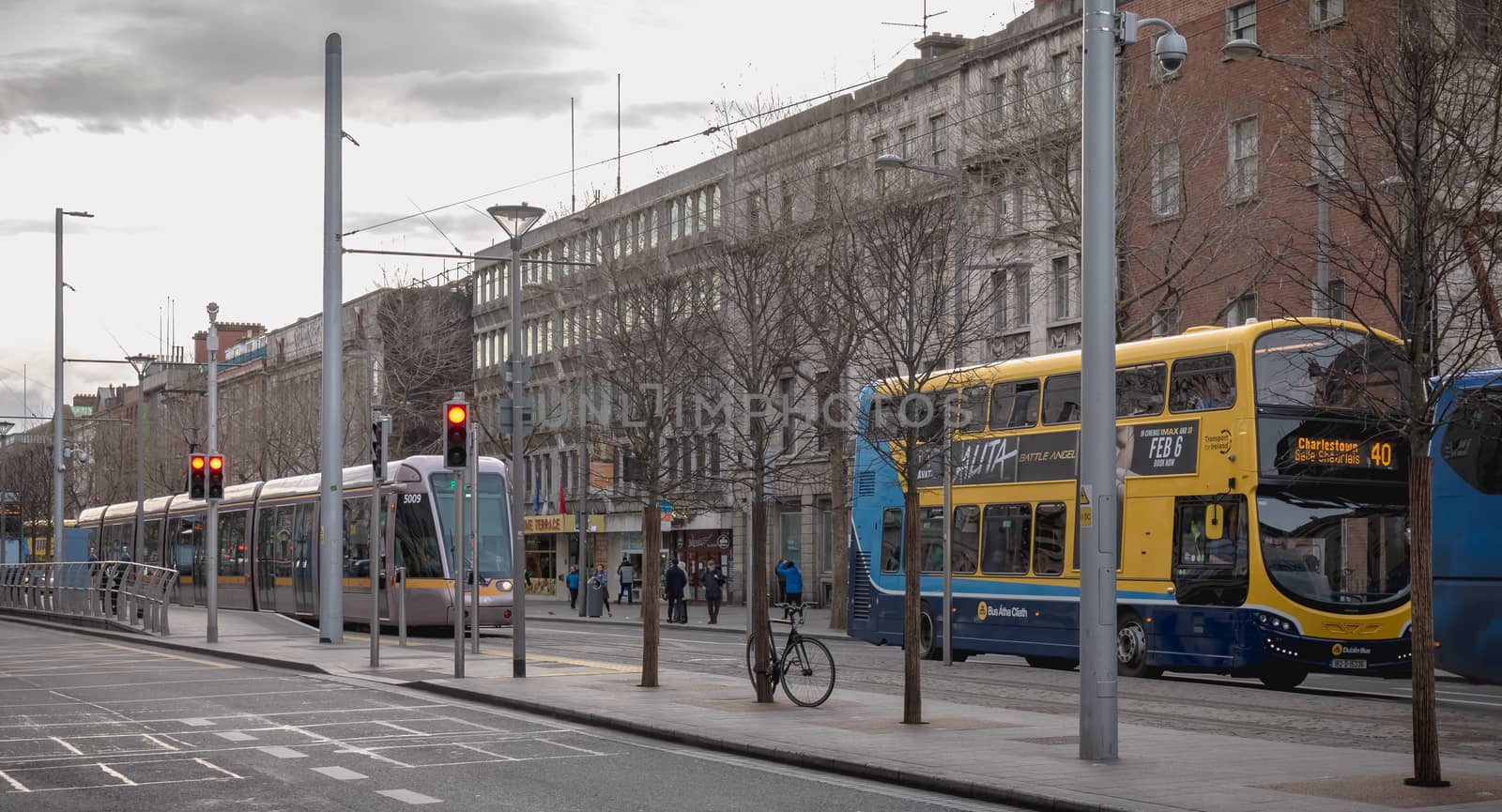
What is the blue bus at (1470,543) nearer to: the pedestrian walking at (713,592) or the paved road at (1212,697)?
the paved road at (1212,697)

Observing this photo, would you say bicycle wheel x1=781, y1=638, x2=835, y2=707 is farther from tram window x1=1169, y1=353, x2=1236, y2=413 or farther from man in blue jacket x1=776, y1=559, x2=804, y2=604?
man in blue jacket x1=776, y1=559, x2=804, y2=604

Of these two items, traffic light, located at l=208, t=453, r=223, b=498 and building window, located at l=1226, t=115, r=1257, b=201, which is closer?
traffic light, located at l=208, t=453, r=223, b=498

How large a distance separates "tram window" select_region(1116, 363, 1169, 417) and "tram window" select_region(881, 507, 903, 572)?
5.63 meters

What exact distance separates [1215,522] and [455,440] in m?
9.37

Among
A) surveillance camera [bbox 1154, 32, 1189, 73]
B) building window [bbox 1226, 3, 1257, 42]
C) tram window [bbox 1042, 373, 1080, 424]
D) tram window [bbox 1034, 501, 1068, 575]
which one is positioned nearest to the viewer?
surveillance camera [bbox 1154, 32, 1189, 73]

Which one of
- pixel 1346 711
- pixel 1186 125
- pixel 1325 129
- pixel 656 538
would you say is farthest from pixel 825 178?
pixel 1325 129

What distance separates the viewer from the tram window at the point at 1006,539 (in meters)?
26.1

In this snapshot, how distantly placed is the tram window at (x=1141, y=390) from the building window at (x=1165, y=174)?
34.1 ft

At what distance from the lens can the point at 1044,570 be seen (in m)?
25.6

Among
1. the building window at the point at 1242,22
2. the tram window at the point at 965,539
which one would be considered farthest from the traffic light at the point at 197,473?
the building window at the point at 1242,22

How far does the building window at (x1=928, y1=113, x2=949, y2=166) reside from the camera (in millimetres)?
44438

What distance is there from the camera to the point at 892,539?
29.3m

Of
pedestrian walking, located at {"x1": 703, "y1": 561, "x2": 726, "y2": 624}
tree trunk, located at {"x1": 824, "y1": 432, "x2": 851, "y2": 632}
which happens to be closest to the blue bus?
tree trunk, located at {"x1": 824, "y1": 432, "x2": 851, "y2": 632}

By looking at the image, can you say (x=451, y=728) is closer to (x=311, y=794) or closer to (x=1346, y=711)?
(x=311, y=794)
